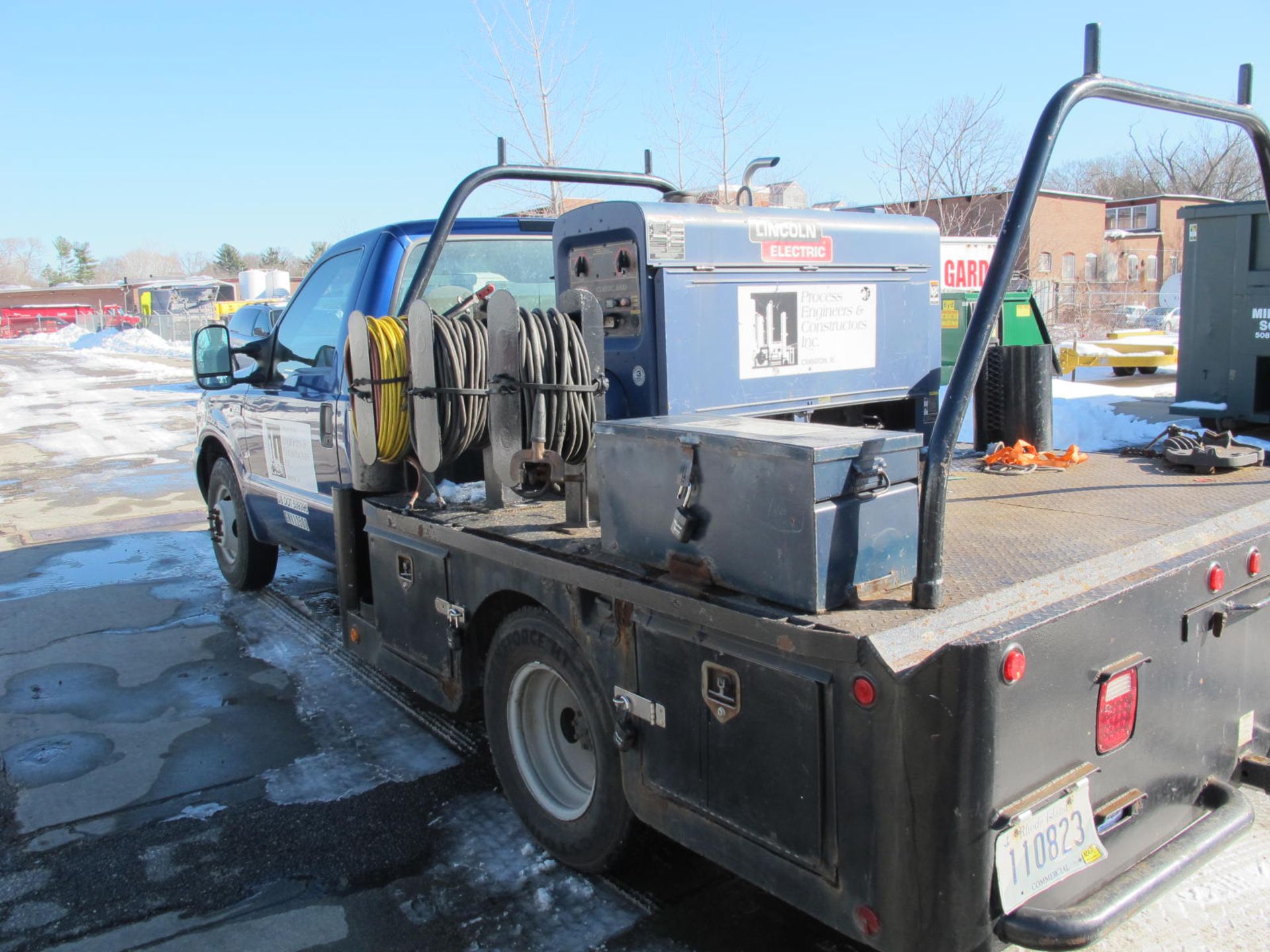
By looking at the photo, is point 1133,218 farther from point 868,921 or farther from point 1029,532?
point 868,921

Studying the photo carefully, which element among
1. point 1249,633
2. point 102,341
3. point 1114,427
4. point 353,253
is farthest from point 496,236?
point 102,341

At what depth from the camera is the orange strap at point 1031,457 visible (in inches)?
158

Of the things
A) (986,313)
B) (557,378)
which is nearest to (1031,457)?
(557,378)

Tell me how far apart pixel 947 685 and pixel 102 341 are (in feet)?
175

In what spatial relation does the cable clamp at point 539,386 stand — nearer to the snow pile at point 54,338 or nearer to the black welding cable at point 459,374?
the black welding cable at point 459,374

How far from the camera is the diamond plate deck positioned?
7.21 feet

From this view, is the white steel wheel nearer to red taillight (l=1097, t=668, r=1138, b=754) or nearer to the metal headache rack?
the metal headache rack

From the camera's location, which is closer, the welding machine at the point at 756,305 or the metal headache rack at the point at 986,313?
the metal headache rack at the point at 986,313

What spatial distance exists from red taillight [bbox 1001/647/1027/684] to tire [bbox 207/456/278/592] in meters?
5.33

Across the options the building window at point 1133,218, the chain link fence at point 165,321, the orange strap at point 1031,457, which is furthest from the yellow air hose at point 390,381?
the building window at point 1133,218

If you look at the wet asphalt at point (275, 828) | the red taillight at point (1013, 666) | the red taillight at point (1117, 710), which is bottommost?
the wet asphalt at point (275, 828)

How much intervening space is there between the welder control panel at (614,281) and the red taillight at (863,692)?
6.65 ft

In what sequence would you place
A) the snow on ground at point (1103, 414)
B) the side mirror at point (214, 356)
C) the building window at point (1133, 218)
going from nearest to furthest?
the side mirror at point (214, 356)
the snow on ground at point (1103, 414)
the building window at point (1133, 218)

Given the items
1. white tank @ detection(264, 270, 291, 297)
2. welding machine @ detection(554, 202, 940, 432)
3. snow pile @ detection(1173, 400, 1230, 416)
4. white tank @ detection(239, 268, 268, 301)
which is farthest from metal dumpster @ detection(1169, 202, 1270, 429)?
white tank @ detection(239, 268, 268, 301)
